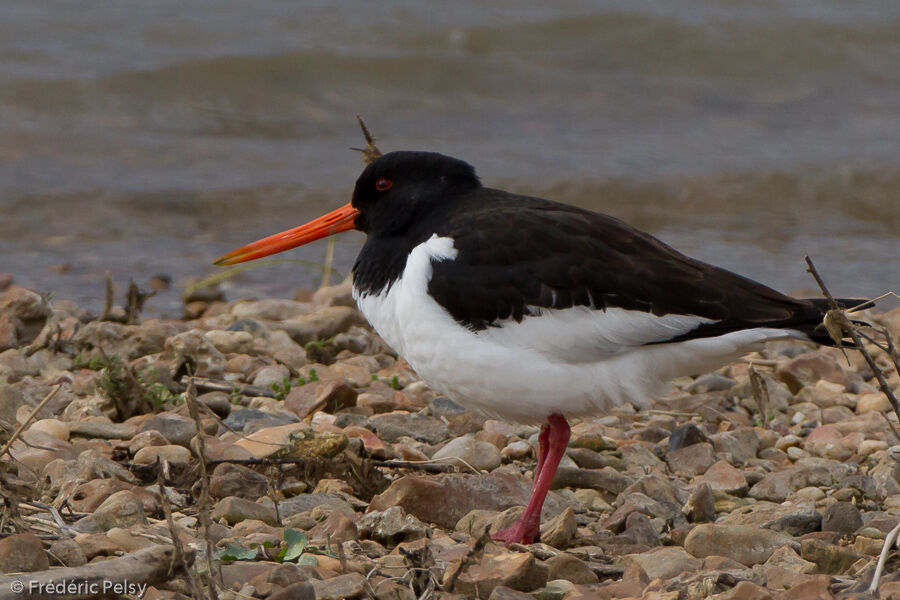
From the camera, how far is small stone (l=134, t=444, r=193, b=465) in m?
4.36

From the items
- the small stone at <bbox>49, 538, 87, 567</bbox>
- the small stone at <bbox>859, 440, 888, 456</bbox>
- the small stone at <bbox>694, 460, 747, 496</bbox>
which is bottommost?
the small stone at <bbox>694, 460, 747, 496</bbox>

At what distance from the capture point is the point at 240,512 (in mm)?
3826

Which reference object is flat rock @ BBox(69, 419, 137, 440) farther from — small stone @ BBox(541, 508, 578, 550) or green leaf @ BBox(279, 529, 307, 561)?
small stone @ BBox(541, 508, 578, 550)

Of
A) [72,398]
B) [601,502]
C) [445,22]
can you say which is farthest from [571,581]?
[445,22]

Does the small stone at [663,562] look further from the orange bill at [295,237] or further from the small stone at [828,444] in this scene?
the orange bill at [295,237]

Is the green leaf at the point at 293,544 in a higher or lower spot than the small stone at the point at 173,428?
higher

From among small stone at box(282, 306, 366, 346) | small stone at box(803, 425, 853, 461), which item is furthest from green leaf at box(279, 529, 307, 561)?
small stone at box(282, 306, 366, 346)

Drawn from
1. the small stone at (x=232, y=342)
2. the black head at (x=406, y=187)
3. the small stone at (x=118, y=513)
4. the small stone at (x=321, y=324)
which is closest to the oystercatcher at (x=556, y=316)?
the black head at (x=406, y=187)

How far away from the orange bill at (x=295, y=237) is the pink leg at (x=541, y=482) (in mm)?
1354

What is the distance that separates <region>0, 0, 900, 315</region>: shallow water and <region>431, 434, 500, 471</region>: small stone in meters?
3.64

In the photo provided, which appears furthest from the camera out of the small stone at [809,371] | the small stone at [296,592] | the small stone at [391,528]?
the small stone at [809,371]

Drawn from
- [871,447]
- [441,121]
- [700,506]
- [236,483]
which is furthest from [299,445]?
[441,121]

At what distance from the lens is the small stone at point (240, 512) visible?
3822mm

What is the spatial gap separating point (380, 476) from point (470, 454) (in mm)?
513
